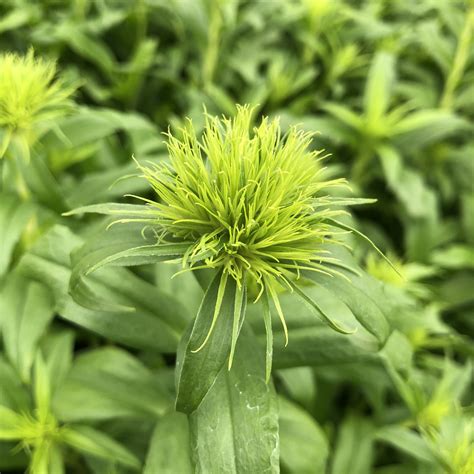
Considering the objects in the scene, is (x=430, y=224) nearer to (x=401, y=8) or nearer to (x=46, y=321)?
(x=401, y=8)

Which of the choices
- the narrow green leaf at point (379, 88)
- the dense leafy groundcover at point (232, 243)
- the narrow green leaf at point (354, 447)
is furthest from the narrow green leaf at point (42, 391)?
the narrow green leaf at point (379, 88)

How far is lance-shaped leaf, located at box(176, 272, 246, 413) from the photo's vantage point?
68 centimetres

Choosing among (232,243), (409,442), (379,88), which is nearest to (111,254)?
(232,243)

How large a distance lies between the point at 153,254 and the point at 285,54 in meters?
1.33

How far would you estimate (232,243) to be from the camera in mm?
705

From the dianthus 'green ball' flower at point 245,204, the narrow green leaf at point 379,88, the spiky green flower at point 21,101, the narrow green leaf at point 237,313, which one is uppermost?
the narrow green leaf at point 379,88

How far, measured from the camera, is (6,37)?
161 centimetres

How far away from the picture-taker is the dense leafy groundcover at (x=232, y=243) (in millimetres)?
720

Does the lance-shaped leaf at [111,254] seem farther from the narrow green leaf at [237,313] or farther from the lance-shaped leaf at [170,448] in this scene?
the lance-shaped leaf at [170,448]

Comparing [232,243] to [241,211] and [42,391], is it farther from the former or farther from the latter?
[42,391]

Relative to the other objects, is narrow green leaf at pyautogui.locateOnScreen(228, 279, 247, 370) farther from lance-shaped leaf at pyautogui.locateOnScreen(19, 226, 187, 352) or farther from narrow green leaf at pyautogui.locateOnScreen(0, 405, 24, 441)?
narrow green leaf at pyautogui.locateOnScreen(0, 405, 24, 441)

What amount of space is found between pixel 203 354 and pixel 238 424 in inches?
4.9

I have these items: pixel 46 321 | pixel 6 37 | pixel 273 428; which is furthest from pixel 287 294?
pixel 6 37

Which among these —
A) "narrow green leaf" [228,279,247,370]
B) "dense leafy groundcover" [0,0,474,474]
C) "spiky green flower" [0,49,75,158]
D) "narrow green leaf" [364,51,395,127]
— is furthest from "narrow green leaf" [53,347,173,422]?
"narrow green leaf" [364,51,395,127]
